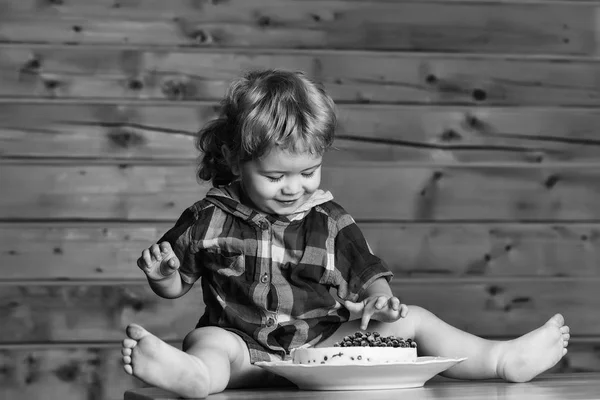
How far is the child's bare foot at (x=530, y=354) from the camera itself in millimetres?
1464

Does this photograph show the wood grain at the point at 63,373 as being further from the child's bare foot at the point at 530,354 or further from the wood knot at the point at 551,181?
the child's bare foot at the point at 530,354

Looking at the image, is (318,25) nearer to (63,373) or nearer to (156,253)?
(63,373)

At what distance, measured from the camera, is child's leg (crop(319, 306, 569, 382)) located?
1.47m

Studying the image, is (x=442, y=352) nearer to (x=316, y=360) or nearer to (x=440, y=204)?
(x=316, y=360)

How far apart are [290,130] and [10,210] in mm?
1186

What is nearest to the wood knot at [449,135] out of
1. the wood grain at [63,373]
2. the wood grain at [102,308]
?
the wood grain at [102,308]

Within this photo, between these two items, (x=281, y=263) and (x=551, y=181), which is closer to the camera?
(x=281, y=263)

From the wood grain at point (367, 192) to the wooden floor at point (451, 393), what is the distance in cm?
110

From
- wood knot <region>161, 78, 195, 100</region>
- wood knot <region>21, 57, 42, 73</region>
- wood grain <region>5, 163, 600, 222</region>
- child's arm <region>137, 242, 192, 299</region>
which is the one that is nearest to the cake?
child's arm <region>137, 242, 192, 299</region>

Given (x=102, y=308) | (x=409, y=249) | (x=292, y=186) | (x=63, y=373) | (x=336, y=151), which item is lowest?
(x=63, y=373)

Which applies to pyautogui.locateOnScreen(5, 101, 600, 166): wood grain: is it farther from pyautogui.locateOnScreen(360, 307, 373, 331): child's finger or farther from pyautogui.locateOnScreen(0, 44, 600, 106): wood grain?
pyautogui.locateOnScreen(360, 307, 373, 331): child's finger

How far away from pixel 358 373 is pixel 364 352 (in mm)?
29

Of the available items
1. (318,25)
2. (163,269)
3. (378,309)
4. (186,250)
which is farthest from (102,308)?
(378,309)

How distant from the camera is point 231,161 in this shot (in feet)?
5.33
